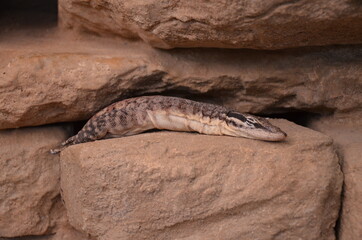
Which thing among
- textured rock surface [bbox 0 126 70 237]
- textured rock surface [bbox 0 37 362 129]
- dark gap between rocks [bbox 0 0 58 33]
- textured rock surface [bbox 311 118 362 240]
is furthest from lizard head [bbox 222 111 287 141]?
dark gap between rocks [bbox 0 0 58 33]

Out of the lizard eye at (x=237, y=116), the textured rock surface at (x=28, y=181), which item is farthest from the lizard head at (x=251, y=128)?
the textured rock surface at (x=28, y=181)

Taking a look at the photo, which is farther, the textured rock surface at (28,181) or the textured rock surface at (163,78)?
the textured rock surface at (28,181)

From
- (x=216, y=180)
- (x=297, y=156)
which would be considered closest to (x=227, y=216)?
(x=216, y=180)

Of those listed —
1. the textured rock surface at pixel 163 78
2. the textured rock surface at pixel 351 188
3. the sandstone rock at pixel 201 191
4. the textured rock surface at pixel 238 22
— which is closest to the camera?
the textured rock surface at pixel 238 22

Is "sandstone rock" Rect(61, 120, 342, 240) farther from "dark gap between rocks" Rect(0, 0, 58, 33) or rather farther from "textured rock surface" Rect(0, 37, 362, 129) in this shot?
"dark gap between rocks" Rect(0, 0, 58, 33)

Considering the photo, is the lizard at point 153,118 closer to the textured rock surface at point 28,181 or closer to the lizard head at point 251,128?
the lizard head at point 251,128

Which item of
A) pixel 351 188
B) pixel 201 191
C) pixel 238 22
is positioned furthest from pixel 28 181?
pixel 351 188

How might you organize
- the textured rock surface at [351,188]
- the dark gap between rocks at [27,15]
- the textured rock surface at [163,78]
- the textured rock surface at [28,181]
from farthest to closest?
the dark gap between rocks at [27,15]
the textured rock surface at [28,181]
the textured rock surface at [163,78]
the textured rock surface at [351,188]
